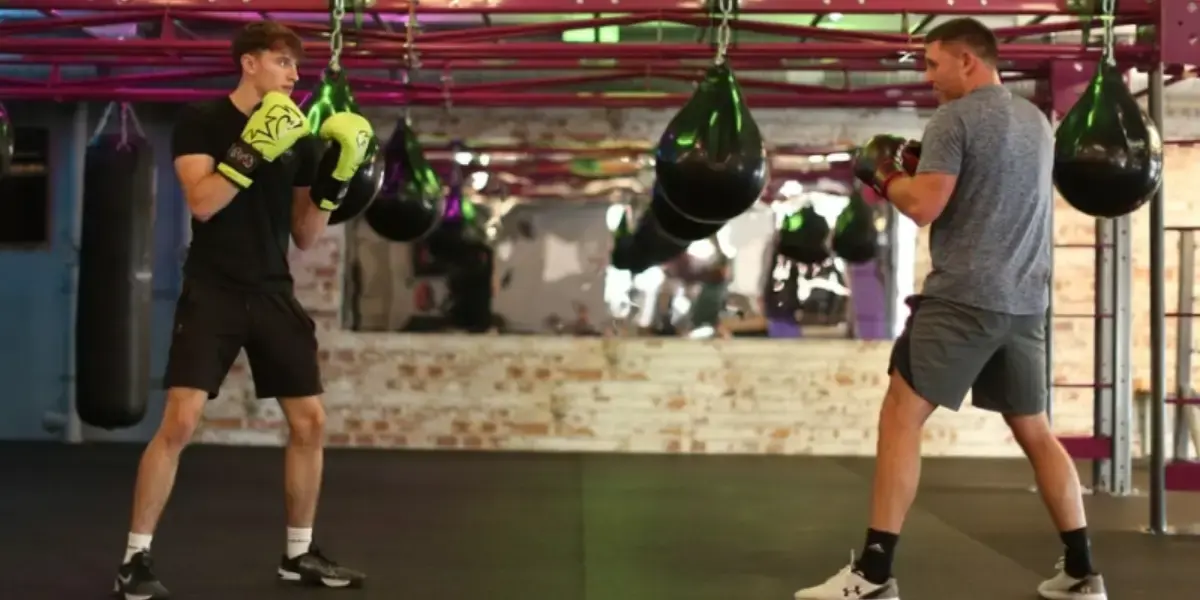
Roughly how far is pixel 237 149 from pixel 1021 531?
267cm

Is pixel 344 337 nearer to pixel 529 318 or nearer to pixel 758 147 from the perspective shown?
pixel 529 318

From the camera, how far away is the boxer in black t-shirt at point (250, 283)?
228cm

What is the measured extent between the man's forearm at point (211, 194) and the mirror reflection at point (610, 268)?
346 centimetres

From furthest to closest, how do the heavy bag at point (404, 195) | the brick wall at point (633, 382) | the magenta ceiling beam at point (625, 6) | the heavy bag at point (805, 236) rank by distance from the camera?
the brick wall at point (633, 382) → the heavy bag at point (805, 236) → the heavy bag at point (404, 195) → the magenta ceiling beam at point (625, 6)

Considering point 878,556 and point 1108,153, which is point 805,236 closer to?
point 1108,153

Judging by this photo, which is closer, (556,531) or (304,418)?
(304,418)

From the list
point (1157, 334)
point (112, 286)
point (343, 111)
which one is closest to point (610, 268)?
point (112, 286)

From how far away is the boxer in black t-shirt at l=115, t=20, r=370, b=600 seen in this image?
228 centimetres

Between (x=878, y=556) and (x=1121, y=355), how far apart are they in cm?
245

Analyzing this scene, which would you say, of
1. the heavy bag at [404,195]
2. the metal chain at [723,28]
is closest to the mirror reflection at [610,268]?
the heavy bag at [404,195]

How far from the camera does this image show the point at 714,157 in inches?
97.3

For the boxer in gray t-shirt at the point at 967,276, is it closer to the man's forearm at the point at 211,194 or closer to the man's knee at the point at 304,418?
the man's knee at the point at 304,418

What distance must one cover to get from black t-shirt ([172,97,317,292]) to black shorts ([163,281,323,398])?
3 cm

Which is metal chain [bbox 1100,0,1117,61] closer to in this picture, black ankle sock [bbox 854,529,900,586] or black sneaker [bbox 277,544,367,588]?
black ankle sock [bbox 854,529,900,586]
